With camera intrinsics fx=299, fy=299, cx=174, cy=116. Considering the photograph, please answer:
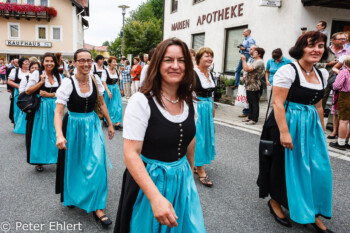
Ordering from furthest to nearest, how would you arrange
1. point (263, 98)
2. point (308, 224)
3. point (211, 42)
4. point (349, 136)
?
point (211, 42), point (263, 98), point (349, 136), point (308, 224)

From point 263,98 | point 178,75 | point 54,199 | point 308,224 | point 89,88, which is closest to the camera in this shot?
point 178,75

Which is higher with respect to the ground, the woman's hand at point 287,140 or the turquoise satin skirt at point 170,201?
the woman's hand at point 287,140

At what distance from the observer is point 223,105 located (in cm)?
1180

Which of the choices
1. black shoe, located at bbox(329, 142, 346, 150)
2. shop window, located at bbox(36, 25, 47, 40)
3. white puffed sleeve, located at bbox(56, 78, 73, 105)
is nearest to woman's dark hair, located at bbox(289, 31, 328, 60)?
white puffed sleeve, located at bbox(56, 78, 73, 105)

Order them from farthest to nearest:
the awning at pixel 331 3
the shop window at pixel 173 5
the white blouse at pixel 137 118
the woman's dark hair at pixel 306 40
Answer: the shop window at pixel 173 5 < the awning at pixel 331 3 < the woman's dark hair at pixel 306 40 < the white blouse at pixel 137 118

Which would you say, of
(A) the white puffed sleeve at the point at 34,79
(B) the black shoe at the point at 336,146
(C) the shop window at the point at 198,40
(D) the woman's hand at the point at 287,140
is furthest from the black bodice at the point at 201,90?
(C) the shop window at the point at 198,40

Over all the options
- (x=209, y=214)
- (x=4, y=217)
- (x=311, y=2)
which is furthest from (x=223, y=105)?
(x=4, y=217)

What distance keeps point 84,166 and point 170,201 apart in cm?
169

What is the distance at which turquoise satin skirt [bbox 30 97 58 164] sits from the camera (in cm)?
484

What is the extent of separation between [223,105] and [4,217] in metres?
9.40

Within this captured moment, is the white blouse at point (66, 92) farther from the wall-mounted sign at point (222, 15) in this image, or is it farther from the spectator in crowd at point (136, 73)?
the wall-mounted sign at point (222, 15)

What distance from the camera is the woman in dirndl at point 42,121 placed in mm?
4801

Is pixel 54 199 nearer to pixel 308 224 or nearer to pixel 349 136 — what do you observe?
pixel 308 224

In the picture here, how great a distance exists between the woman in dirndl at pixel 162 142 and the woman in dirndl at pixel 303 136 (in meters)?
1.37
